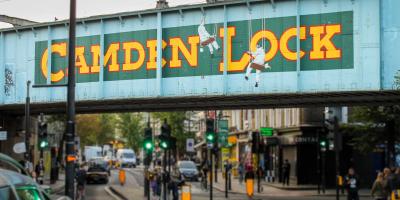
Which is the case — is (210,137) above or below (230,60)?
below

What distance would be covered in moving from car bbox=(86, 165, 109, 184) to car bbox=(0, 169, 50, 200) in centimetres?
4057

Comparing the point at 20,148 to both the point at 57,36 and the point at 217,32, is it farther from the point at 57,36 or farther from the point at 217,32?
the point at 217,32

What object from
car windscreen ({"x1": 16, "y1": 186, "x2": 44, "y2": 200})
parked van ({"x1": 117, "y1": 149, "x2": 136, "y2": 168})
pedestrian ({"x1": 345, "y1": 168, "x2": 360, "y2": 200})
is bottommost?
parked van ({"x1": 117, "y1": 149, "x2": 136, "y2": 168})

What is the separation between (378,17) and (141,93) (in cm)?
900

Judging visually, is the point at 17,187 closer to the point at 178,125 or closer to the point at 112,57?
the point at 112,57

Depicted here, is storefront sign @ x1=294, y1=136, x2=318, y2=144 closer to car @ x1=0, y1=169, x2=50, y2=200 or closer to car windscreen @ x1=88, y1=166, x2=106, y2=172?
car windscreen @ x1=88, y1=166, x2=106, y2=172

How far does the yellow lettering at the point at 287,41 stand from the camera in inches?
904

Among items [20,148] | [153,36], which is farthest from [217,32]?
[20,148]

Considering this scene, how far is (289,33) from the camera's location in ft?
75.9

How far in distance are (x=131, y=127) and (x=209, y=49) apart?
9446 cm

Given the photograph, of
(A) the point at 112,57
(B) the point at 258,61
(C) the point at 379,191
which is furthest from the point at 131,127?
(B) the point at 258,61

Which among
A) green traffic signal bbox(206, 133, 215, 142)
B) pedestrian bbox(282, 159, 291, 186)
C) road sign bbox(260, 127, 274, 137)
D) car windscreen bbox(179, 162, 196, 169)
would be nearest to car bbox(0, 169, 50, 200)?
green traffic signal bbox(206, 133, 215, 142)

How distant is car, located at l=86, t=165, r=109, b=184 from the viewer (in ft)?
168

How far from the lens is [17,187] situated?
9.50 m
